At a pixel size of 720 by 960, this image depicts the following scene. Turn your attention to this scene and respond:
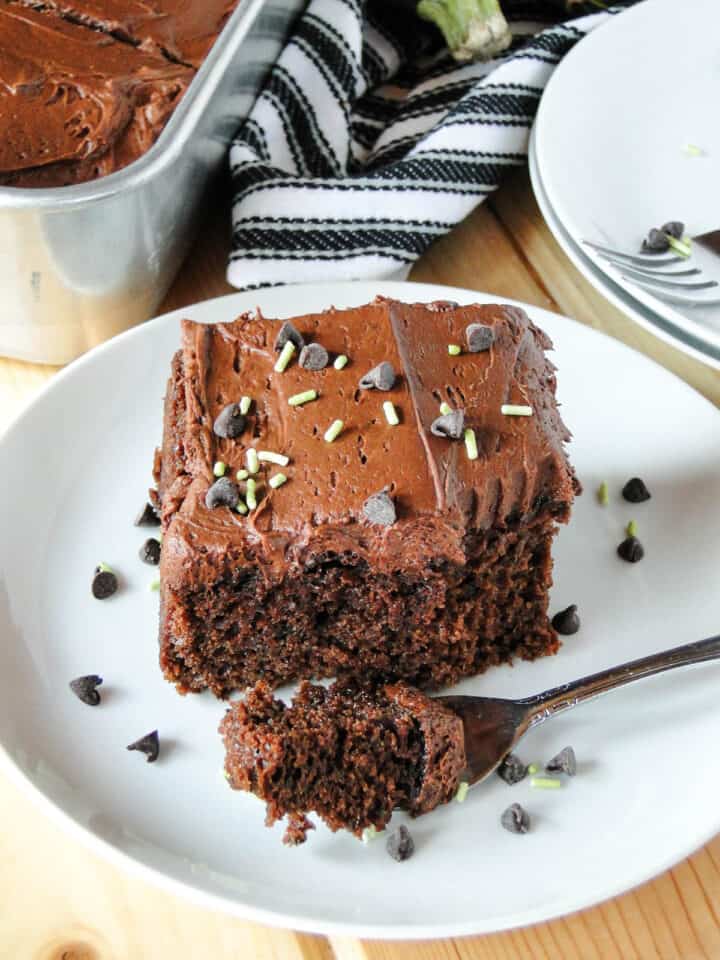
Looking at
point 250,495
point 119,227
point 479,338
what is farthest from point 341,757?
point 119,227

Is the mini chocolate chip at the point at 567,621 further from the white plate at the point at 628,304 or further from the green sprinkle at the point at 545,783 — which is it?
the white plate at the point at 628,304

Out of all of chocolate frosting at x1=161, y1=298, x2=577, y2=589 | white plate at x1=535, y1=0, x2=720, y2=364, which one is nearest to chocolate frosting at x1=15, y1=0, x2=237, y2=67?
white plate at x1=535, y1=0, x2=720, y2=364

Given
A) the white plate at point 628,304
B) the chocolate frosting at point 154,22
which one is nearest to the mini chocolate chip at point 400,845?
the white plate at point 628,304

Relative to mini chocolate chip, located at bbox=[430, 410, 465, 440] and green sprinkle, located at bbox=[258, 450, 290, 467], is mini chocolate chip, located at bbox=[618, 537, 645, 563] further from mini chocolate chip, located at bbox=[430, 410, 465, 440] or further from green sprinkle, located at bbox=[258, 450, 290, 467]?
green sprinkle, located at bbox=[258, 450, 290, 467]

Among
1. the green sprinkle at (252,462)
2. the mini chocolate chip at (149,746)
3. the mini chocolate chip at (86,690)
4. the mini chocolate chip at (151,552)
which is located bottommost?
the mini chocolate chip at (149,746)

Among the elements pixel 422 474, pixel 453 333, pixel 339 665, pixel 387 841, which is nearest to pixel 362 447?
pixel 422 474

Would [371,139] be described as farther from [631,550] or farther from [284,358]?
[631,550]
